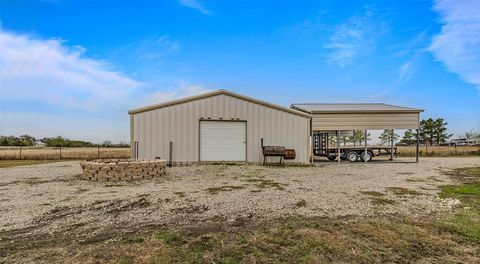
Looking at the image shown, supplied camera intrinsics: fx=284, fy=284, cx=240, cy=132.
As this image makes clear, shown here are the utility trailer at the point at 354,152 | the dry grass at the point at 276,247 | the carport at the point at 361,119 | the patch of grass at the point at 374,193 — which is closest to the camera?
the dry grass at the point at 276,247

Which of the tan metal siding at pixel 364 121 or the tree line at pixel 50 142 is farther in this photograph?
the tree line at pixel 50 142

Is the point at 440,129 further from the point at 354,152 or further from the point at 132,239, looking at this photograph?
the point at 132,239

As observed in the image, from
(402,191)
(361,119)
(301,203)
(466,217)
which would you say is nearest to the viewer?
(466,217)

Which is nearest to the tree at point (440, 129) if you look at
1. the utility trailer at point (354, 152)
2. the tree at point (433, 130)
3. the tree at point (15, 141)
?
the tree at point (433, 130)

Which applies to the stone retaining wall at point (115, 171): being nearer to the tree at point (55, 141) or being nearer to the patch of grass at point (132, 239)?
the patch of grass at point (132, 239)

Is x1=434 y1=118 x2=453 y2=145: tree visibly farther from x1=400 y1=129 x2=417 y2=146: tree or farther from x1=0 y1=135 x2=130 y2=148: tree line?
x1=0 y1=135 x2=130 y2=148: tree line

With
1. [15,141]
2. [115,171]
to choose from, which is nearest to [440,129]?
→ [115,171]

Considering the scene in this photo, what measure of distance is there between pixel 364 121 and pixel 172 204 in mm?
13484

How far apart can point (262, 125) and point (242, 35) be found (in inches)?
177

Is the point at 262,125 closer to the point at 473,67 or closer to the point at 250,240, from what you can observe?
the point at 250,240

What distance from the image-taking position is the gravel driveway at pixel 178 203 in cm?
418

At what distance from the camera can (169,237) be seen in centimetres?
349

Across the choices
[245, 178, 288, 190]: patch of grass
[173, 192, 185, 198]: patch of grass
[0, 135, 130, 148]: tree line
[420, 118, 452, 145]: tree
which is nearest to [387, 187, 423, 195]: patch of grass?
[245, 178, 288, 190]: patch of grass

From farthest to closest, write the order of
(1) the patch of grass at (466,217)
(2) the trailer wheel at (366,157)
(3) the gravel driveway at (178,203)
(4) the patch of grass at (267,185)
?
(2) the trailer wheel at (366,157) < (4) the patch of grass at (267,185) < (3) the gravel driveway at (178,203) < (1) the patch of grass at (466,217)
